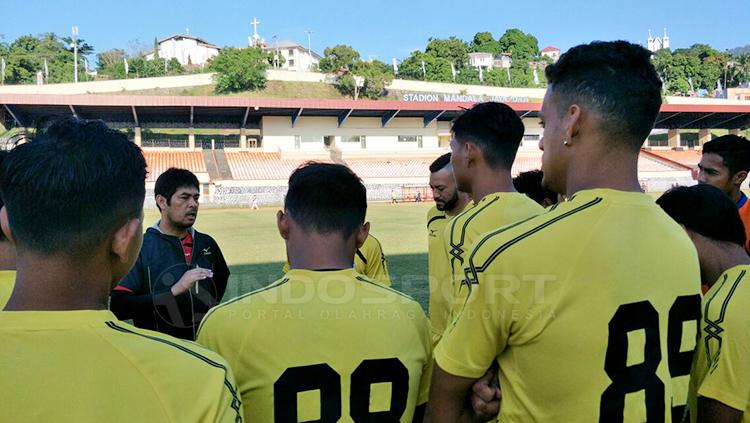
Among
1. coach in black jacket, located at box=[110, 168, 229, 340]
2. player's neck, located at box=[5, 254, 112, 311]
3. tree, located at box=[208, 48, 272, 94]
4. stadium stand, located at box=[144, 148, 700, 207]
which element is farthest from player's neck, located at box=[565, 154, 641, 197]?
tree, located at box=[208, 48, 272, 94]

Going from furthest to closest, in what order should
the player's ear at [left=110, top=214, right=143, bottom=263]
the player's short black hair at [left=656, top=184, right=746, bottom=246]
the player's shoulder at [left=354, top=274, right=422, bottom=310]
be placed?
the player's short black hair at [left=656, top=184, right=746, bottom=246]
the player's shoulder at [left=354, top=274, right=422, bottom=310]
the player's ear at [left=110, top=214, right=143, bottom=263]

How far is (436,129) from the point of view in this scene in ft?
153

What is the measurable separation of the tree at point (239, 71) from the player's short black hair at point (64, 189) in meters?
56.1

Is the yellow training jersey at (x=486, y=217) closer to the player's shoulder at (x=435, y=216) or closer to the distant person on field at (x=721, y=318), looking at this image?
the distant person on field at (x=721, y=318)

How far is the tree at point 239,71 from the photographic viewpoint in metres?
54.4

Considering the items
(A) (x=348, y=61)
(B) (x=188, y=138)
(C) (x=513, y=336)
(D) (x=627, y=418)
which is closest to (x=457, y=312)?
(C) (x=513, y=336)

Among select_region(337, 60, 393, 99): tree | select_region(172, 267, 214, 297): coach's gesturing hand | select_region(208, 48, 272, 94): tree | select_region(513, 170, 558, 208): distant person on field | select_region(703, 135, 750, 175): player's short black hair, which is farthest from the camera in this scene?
select_region(337, 60, 393, 99): tree

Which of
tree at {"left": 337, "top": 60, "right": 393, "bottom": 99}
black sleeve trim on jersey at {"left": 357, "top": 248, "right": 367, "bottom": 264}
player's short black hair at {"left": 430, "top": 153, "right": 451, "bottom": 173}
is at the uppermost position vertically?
tree at {"left": 337, "top": 60, "right": 393, "bottom": 99}

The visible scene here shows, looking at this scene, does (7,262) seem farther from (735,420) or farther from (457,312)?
(735,420)

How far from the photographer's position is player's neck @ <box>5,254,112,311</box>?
1.27 metres

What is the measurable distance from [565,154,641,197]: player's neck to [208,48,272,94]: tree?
5602cm

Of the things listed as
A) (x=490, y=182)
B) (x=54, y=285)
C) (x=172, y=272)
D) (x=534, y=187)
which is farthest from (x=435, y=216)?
(x=54, y=285)

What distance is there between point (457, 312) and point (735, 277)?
4.15 ft

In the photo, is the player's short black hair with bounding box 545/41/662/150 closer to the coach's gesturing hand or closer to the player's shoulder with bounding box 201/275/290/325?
the player's shoulder with bounding box 201/275/290/325
